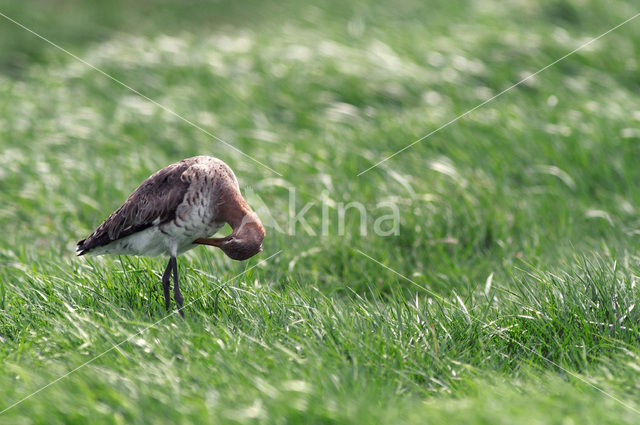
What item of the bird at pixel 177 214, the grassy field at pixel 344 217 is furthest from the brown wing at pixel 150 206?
the grassy field at pixel 344 217

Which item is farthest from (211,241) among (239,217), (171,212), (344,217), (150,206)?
(344,217)

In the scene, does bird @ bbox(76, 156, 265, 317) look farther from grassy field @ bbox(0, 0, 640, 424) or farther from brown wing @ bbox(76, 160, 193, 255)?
grassy field @ bbox(0, 0, 640, 424)

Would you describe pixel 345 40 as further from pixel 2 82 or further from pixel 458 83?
pixel 2 82

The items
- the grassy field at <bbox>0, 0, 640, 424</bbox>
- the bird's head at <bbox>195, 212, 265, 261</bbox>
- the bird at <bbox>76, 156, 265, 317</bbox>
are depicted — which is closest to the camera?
the grassy field at <bbox>0, 0, 640, 424</bbox>

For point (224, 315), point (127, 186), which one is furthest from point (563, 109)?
point (224, 315)

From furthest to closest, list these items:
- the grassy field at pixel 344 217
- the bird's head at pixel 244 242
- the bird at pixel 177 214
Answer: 1. the bird at pixel 177 214
2. the bird's head at pixel 244 242
3. the grassy field at pixel 344 217

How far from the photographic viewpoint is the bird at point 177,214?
4.14 meters

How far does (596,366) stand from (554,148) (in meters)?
3.81

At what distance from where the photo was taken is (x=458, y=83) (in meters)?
9.01

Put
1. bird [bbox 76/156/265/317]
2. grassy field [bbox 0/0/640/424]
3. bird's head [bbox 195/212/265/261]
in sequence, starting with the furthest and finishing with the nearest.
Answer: bird [bbox 76/156/265/317] → bird's head [bbox 195/212/265/261] → grassy field [bbox 0/0/640/424]

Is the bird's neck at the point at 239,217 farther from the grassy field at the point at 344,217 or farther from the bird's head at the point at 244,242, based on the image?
the grassy field at the point at 344,217

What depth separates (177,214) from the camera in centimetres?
418

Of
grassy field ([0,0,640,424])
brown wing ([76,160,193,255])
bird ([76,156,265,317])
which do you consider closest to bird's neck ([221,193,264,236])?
bird ([76,156,265,317])

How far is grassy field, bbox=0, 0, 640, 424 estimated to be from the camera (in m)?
3.67
